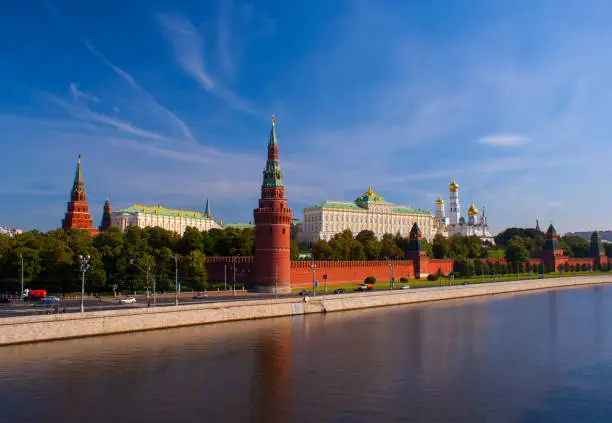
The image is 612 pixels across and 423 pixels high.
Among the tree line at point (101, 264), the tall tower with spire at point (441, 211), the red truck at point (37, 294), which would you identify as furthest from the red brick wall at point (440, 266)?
the tall tower with spire at point (441, 211)

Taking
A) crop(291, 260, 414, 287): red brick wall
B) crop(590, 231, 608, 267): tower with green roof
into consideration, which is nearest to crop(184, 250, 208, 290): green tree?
crop(291, 260, 414, 287): red brick wall

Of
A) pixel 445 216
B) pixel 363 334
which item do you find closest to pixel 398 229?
pixel 445 216

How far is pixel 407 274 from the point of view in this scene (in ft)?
266

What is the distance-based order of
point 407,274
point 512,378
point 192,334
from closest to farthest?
point 512,378
point 192,334
point 407,274

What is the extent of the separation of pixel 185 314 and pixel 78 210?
180ft

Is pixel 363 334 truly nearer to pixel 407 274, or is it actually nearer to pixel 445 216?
pixel 407 274

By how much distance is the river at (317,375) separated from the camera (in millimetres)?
20219

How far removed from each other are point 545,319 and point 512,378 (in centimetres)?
2184

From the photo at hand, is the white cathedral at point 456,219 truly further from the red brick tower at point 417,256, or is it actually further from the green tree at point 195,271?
the green tree at point 195,271

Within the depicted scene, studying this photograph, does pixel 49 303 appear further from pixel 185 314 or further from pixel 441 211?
pixel 441 211

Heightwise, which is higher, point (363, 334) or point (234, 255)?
point (234, 255)

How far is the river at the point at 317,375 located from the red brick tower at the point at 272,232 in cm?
1711

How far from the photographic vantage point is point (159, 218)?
13088 cm

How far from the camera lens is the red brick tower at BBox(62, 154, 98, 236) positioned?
285ft
